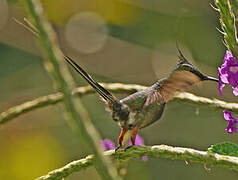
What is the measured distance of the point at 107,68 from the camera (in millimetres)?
3043

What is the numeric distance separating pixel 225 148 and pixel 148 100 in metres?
0.34

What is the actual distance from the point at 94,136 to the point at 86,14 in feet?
9.97

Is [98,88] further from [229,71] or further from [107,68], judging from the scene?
[107,68]

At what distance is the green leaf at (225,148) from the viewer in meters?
0.92

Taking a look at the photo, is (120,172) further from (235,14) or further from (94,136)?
(94,136)

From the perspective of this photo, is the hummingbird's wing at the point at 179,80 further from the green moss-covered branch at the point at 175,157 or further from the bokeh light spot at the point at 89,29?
the bokeh light spot at the point at 89,29

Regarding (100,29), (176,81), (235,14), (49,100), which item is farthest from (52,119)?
(235,14)

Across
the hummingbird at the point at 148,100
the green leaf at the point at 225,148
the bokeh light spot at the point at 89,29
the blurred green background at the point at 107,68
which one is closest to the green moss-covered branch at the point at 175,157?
the green leaf at the point at 225,148

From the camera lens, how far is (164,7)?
3188mm

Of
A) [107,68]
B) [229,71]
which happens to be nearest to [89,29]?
[107,68]

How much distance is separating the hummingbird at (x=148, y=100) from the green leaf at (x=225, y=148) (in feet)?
0.66

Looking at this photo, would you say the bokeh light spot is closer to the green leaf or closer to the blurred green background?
the blurred green background

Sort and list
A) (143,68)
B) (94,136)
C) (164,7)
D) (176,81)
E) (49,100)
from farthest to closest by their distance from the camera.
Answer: (143,68)
(164,7)
(49,100)
(176,81)
(94,136)

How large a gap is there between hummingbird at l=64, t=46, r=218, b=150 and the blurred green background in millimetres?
1394
